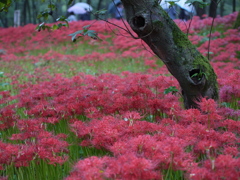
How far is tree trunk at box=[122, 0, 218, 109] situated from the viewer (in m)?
2.56

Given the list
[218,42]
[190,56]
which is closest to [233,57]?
[218,42]

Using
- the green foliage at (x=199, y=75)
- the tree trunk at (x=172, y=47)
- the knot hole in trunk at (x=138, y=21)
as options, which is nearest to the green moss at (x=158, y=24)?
the tree trunk at (x=172, y=47)

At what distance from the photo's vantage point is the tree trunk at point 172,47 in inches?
101

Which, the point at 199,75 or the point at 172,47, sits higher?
the point at 172,47

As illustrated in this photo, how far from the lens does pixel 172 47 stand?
2729 mm

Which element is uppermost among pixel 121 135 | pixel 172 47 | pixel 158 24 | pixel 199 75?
pixel 158 24

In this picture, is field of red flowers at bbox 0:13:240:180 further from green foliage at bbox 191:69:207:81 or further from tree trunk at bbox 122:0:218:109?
green foliage at bbox 191:69:207:81

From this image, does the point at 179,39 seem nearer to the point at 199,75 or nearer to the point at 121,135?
the point at 199,75

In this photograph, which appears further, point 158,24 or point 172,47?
point 172,47

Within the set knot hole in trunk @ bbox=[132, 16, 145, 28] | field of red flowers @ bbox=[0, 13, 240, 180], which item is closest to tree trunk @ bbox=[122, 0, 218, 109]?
knot hole in trunk @ bbox=[132, 16, 145, 28]

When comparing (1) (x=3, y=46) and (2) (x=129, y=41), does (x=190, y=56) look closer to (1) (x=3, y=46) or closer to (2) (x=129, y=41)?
(2) (x=129, y=41)

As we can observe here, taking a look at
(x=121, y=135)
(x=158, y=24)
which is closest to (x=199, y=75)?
(x=158, y=24)

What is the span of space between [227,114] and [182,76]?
1.88ft

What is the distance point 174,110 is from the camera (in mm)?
2516
